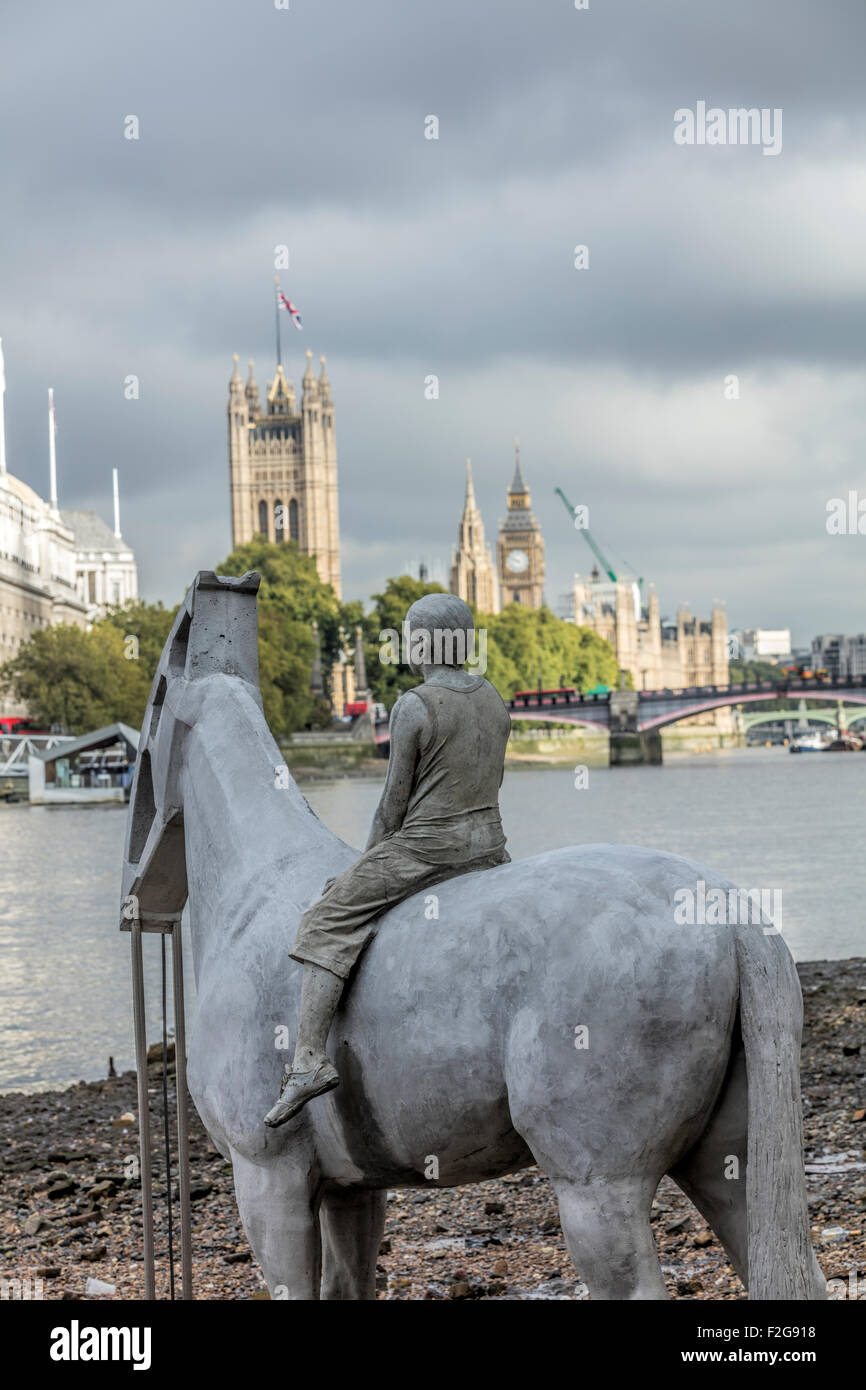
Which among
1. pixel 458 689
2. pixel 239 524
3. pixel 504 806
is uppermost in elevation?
pixel 239 524

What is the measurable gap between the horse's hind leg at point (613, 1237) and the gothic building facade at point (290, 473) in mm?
165124

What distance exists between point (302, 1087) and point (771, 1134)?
3.78 ft

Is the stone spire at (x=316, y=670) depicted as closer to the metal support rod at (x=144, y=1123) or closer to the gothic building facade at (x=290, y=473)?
the gothic building facade at (x=290, y=473)

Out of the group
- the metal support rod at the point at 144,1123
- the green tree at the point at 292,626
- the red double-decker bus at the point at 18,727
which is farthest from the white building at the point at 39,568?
the metal support rod at the point at 144,1123

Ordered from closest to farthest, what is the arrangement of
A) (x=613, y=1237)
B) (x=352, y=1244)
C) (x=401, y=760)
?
(x=613, y=1237) → (x=401, y=760) → (x=352, y=1244)

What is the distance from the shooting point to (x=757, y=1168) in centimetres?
376

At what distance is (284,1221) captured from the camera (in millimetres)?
4273

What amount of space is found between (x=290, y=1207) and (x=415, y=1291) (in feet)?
6.64

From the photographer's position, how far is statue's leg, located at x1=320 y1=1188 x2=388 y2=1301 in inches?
185

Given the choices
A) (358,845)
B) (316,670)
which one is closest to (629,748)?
(316,670)

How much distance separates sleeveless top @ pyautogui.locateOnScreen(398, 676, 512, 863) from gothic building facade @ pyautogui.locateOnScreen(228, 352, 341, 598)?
16451 cm

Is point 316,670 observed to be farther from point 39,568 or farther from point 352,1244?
point 352,1244

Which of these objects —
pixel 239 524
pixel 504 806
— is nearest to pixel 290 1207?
pixel 504 806

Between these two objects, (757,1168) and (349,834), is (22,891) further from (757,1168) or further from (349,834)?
(757,1168)
